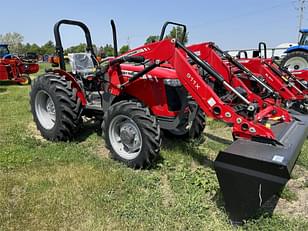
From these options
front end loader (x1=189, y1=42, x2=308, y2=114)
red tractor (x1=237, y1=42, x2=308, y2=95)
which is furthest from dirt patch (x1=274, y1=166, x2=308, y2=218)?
red tractor (x1=237, y1=42, x2=308, y2=95)

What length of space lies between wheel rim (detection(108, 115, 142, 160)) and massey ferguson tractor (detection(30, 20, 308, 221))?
0.05 feet

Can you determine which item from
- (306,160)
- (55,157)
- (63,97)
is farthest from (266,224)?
(63,97)

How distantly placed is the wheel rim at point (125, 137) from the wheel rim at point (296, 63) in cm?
980

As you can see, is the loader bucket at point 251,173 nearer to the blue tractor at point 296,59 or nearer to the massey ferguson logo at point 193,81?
the massey ferguson logo at point 193,81

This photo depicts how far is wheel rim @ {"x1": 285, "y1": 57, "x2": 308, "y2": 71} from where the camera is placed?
11859mm

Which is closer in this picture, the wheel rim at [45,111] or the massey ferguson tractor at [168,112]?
the massey ferguson tractor at [168,112]

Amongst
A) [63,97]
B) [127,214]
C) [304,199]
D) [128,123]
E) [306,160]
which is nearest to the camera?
[127,214]

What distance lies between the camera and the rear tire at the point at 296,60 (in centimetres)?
1180

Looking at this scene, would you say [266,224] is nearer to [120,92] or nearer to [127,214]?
[127,214]

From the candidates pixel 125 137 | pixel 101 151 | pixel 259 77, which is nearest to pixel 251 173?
pixel 125 137

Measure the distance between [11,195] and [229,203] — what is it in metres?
2.48

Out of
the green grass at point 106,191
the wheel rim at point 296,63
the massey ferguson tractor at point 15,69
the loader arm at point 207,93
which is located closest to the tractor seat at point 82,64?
the green grass at point 106,191

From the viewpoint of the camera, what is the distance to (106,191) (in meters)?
3.57

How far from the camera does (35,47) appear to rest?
7794 cm
